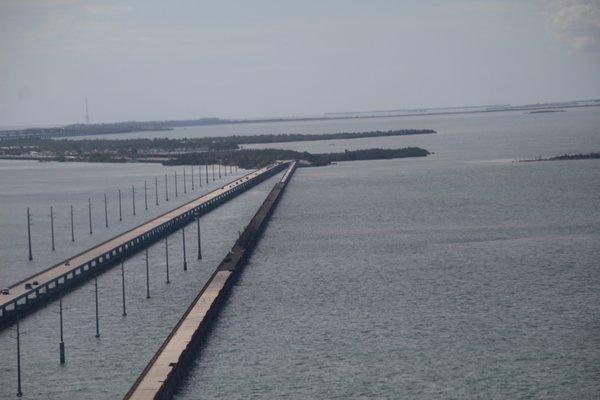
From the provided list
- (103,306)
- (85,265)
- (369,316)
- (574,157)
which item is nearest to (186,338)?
→ (369,316)

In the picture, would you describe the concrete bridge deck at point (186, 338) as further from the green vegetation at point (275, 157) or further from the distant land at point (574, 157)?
the green vegetation at point (275, 157)

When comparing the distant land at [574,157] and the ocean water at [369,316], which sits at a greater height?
the distant land at [574,157]

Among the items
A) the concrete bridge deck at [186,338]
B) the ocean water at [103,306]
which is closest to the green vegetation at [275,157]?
the ocean water at [103,306]

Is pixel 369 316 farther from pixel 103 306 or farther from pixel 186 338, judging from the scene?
pixel 103 306

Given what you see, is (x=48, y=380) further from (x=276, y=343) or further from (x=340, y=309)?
(x=340, y=309)

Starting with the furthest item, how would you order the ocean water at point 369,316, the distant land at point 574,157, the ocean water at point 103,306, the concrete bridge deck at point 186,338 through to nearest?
the distant land at point 574,157 < the ocean water at point 103,306 < the ocean water at point 369,316 < the concrete bridge deck at point 186,338

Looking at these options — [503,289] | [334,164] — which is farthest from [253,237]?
[334,164]
